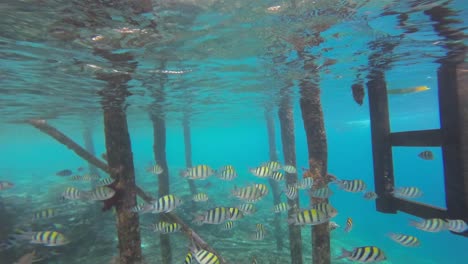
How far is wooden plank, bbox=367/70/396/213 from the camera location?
870cm

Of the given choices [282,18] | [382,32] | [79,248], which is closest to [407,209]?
[382,32]

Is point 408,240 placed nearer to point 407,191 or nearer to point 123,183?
point 407,191

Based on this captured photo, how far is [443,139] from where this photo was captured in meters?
6.89

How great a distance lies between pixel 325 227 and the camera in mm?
8203

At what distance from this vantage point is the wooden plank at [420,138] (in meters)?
7.11

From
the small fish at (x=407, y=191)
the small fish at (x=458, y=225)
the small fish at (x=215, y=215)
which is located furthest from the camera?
the small fish at (x=407, y=191)

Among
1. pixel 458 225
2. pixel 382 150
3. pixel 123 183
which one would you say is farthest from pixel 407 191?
pixel 123 183

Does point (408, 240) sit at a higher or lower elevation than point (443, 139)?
lower

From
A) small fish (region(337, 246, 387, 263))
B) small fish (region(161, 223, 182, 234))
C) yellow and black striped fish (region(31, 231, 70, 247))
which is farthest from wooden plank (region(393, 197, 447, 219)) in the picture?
yellow and black striped fish (region(31, 231, 70, 247))

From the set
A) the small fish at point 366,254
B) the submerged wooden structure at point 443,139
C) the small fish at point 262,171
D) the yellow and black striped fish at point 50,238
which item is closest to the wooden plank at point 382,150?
the submerged wooden structure at point 443,139

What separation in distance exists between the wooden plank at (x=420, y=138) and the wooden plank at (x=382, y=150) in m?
0.44

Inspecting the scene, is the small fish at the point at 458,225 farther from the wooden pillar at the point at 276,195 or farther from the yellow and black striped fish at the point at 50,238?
the wooden pillar at the point at 276,195

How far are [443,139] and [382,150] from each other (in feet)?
6.88

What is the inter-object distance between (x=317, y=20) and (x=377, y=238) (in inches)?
1937
